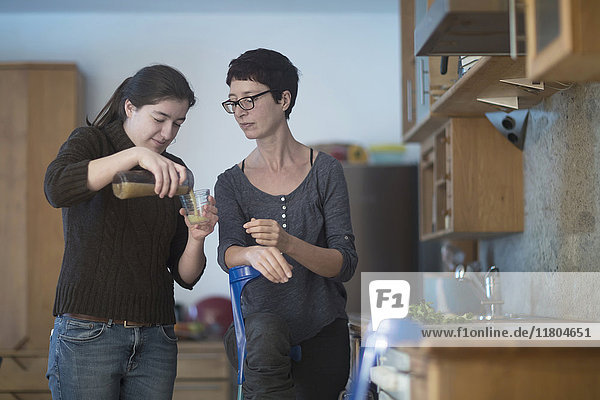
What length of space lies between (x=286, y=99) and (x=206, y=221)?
1.20 feet

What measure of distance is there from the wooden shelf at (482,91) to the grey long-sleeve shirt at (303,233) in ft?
1.93

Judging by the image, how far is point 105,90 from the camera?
4.57 metres

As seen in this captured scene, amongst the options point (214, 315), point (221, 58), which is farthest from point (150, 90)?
point (221, 58)

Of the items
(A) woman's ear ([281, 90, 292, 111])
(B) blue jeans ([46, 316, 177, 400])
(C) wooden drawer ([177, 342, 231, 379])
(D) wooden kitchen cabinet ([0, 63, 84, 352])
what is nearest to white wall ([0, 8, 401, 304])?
(D) wooden kitchen cabinet ([0, 63, 84, 352])

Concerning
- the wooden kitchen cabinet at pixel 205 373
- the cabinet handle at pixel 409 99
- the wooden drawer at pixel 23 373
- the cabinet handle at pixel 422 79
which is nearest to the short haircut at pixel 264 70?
the cabinet handle at pixel 422 79

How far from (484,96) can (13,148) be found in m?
2.76

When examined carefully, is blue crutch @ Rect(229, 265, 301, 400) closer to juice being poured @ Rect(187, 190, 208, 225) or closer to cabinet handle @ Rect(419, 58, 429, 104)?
juice being poured @ Rect(187, 190, 208, 225)

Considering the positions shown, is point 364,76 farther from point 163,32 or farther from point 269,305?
point 269,305

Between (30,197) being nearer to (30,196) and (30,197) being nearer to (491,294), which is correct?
(30,196)

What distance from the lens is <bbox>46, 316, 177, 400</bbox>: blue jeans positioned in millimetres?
1490

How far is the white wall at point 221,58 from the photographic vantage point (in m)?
4.55

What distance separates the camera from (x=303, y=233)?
5.52 ft

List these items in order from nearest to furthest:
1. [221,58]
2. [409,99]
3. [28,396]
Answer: [409,99], [28,396], [221,58]

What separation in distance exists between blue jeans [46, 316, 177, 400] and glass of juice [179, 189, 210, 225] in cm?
26
